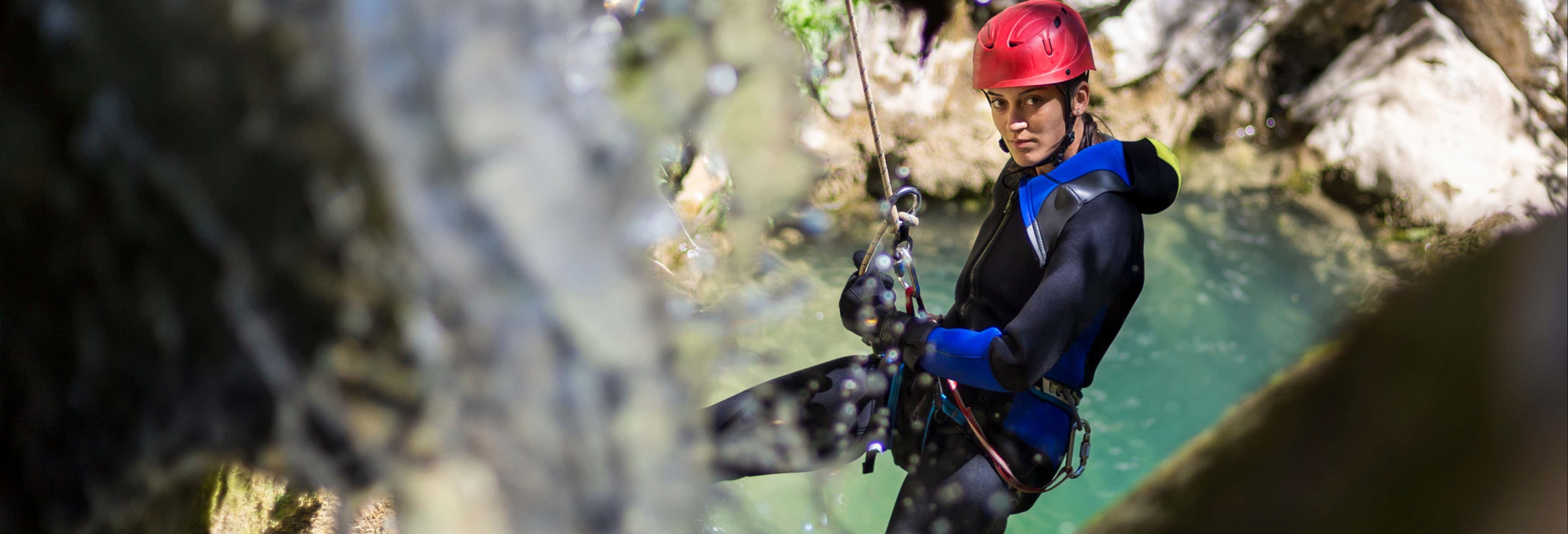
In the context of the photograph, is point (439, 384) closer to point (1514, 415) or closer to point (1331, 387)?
point (1331, 387)

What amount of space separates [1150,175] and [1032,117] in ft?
0.87

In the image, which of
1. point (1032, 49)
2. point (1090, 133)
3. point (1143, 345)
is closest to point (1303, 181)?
point (1143, 345)

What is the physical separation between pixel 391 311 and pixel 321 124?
0.35m

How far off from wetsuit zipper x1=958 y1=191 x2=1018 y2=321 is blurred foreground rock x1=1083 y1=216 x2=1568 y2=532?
1228mm

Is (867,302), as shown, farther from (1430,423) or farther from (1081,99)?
(1430,423)

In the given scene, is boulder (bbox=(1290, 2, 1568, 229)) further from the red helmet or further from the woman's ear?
the red helmet

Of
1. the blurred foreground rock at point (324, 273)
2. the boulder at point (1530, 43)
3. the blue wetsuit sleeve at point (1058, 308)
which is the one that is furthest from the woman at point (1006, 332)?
the boulder at point (1530, 43)

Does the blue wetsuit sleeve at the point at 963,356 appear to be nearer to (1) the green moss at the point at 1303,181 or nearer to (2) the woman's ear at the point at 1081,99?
(2) the woman's ear at the point at 1081,99

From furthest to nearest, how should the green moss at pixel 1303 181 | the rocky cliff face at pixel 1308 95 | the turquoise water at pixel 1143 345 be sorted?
1. the green moss at pixel 1303 181
2. the rocky cliff face at pixel 1308 95
3. the turquoise water at pixel 1143 345

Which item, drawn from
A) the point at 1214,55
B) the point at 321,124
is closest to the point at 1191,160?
the point at 1214,55

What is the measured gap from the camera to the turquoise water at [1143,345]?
9.87 feet

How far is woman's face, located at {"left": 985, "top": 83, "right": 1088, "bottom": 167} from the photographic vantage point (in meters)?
1.85

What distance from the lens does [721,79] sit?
3131 mm

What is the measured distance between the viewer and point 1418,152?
559 cm
